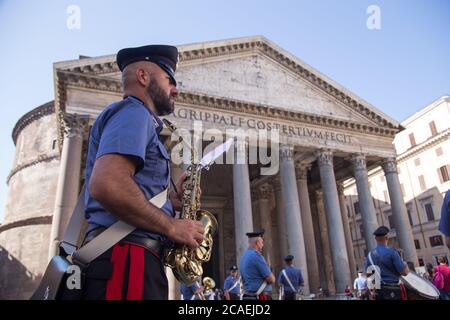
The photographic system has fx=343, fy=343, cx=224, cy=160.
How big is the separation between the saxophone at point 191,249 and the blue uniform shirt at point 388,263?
4.78 metres

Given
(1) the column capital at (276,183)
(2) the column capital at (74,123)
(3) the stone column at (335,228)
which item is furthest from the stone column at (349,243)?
(2) the column capital at (74,123)

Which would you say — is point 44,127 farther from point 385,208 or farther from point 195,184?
point 385,208

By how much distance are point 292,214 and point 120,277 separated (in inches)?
612

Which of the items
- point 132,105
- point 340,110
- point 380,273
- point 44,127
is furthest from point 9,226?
point 132,105

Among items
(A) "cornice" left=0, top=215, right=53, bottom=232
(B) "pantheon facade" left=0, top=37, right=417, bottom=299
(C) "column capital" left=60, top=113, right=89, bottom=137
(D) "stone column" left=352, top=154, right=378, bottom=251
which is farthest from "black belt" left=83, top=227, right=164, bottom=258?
(A) "cornice" left=0, top=215, right=53, bottom=232

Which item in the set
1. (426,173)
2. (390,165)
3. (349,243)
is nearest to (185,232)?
(390,165)

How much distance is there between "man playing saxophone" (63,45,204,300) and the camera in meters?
1.54

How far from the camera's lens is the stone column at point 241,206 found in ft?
49.4

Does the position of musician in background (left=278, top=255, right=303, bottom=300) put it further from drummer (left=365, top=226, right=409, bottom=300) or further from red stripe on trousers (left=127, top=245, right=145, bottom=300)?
red stripe on trousers (left=127, top=245, right=145, bottom=300)

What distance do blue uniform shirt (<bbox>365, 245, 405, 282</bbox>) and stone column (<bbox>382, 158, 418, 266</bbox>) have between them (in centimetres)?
1361

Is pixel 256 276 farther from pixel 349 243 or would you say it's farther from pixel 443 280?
pixel 349 243

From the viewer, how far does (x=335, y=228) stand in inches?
685
